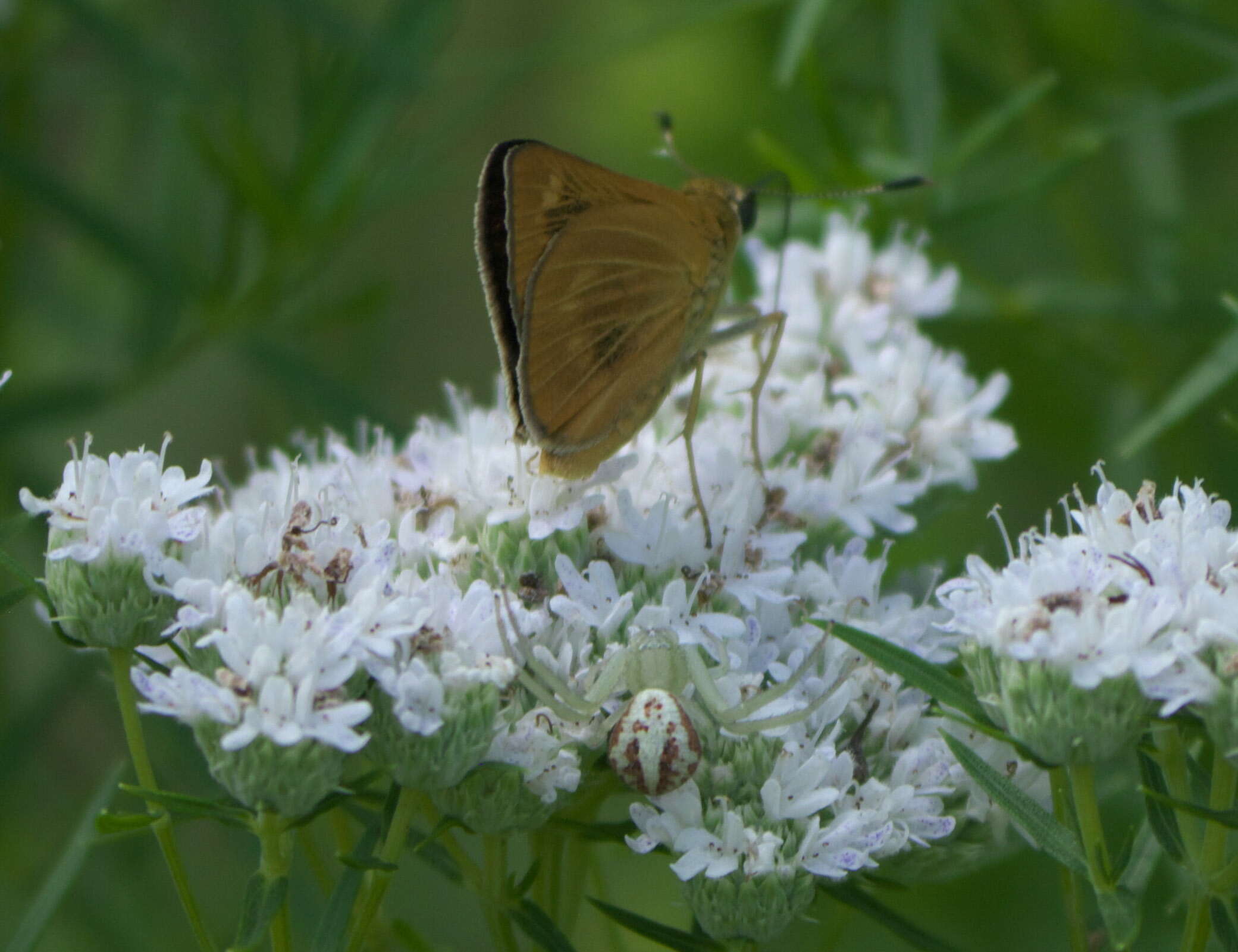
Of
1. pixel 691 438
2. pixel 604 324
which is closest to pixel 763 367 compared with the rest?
pixel 691 438

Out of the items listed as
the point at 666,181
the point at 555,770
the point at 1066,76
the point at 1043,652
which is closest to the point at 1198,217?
the point at 1066,76

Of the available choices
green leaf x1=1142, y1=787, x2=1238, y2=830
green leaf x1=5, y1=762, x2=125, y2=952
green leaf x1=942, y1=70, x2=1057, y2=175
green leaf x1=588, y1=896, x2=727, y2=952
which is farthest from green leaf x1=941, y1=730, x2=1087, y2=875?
green leaf x1=942, y1=70, x2=1057, y2=175

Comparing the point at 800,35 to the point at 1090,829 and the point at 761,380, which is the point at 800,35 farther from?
the point at 1090,829

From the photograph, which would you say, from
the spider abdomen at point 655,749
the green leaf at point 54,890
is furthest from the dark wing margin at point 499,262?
the green leaf at point 54,890

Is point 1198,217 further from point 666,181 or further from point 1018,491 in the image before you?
point 666,181

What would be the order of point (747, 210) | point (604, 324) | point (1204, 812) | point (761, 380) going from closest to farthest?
point (1204, 812), point (604, 324), point (761, 380), point (747, 210)


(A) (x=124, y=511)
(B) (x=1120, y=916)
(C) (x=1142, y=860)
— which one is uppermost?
(A) (x=124, y=511)
